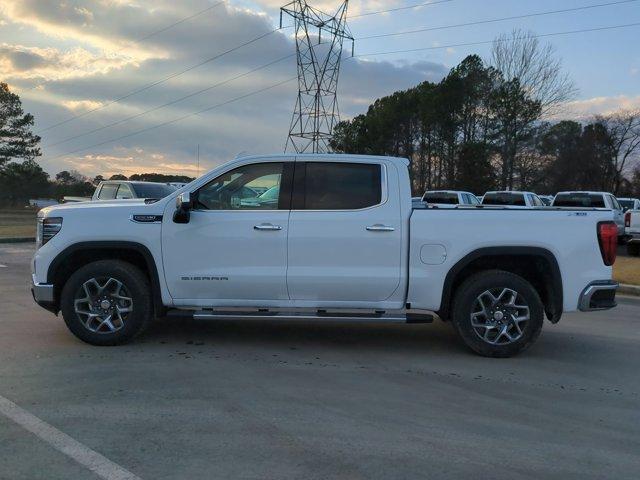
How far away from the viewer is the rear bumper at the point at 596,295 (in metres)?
5.82

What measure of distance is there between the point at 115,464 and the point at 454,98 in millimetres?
51008

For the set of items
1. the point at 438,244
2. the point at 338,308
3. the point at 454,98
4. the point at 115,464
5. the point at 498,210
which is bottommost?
the point at 115,464

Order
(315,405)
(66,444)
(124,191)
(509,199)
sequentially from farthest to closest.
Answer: (509,199), (124,191), (315,405), (66,444)

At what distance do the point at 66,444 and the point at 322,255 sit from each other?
9.57ft

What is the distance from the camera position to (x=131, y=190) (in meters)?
A: 16.2

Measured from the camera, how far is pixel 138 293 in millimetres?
5992

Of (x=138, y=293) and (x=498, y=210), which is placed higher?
(x=498, y=210)

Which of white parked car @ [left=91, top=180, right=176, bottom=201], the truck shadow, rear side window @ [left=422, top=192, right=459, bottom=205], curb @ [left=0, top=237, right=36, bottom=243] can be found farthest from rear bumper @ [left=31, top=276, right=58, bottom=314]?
rear side window @ [left=422, top=192, right=459, bottom=205]

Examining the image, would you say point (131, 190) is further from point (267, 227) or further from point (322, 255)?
point (322, 255)

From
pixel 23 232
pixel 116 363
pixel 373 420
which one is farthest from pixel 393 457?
pixel 23 232

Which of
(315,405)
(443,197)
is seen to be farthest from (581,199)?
(315,405)

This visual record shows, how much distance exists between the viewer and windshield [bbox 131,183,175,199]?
1616 centimetres

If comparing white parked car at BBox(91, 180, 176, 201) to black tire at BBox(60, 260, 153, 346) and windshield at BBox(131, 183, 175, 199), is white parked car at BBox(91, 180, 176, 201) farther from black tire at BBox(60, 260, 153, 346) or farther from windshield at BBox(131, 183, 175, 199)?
black tire at BBox(60, 260, 153, 346)

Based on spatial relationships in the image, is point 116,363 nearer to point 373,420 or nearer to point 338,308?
point 338,308
